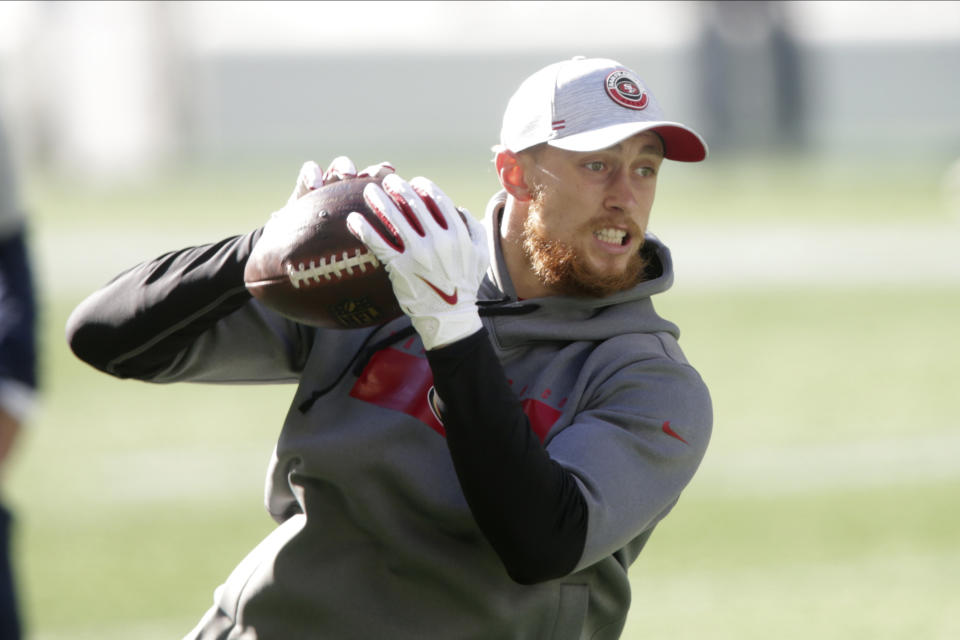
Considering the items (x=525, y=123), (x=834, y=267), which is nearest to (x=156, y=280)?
(x=525, y=123)

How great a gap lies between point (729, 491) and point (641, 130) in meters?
4.22

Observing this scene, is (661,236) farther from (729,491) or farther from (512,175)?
(512,175)

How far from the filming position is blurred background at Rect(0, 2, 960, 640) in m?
5.47

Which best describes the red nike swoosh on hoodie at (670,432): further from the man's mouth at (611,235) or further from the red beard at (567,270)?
the man's mouth at (611,235)

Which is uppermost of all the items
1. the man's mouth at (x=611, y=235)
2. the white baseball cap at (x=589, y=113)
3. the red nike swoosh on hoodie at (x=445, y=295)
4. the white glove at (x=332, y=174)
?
the white baseball cap at (x=589, y=113)

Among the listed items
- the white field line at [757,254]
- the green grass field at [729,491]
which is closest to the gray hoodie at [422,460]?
the green grass field at [729,491]

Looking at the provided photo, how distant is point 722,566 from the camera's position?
5.50 metres

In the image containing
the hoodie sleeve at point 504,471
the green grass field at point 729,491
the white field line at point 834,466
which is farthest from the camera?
the white field line at point 834,466

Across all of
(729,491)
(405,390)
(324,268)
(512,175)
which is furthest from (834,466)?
(324,268)

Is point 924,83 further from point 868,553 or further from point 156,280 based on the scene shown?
point 156,280

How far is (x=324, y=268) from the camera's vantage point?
7.92 feet

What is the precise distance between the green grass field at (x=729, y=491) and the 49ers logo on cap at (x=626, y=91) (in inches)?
104

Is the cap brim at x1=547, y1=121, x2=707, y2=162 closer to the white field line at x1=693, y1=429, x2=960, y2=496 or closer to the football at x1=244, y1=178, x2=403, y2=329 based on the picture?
the football at x1=244, y1=178, x2=403, y2=329

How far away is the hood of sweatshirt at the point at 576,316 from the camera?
2535 millimetres
